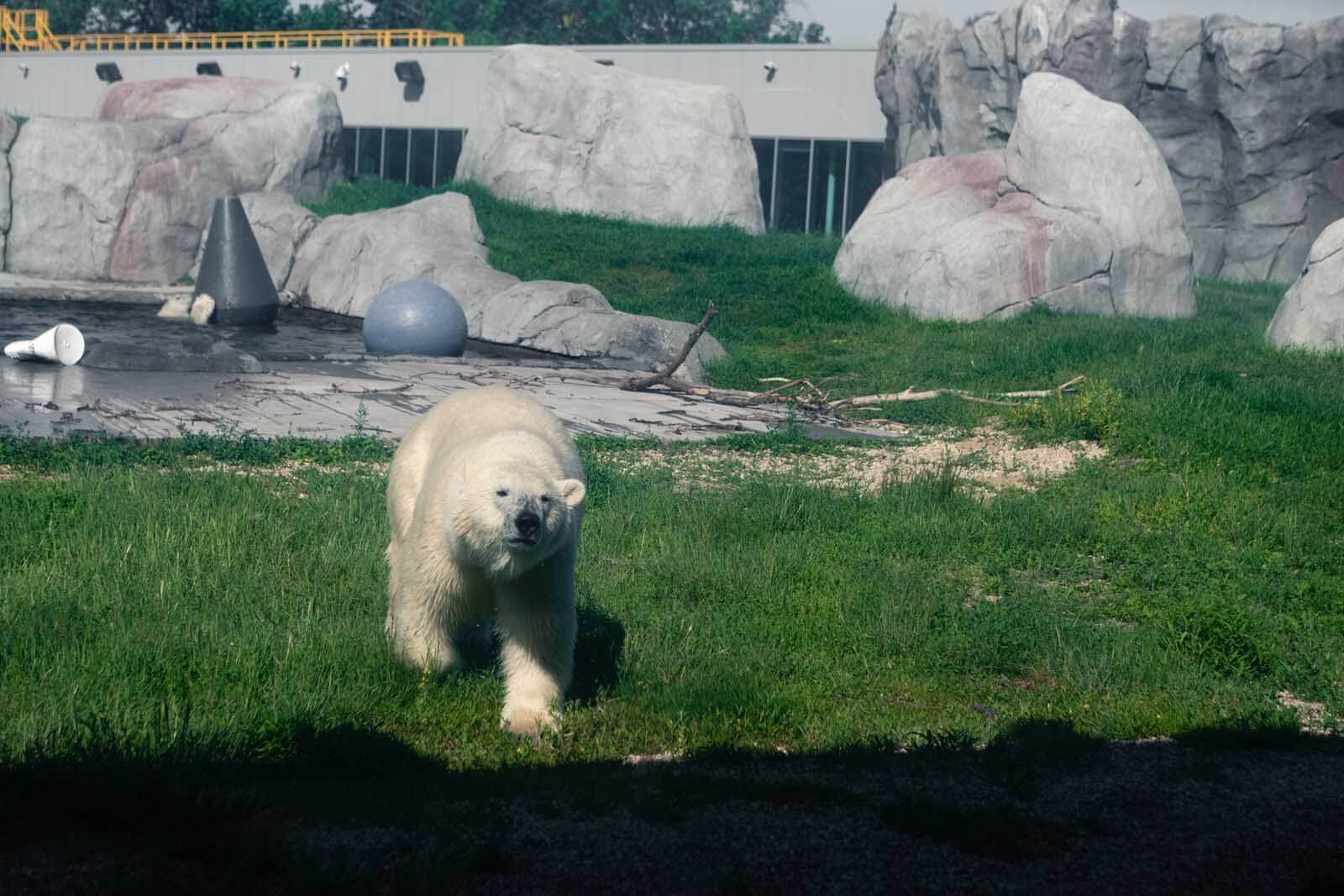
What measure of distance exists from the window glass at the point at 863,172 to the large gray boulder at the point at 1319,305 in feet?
48.4

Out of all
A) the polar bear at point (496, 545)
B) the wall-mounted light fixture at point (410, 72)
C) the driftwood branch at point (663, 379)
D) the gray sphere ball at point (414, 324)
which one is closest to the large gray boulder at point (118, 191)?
the gray sphere ball at point (414, 324)

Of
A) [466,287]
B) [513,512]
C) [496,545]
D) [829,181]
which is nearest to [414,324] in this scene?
[466,287]

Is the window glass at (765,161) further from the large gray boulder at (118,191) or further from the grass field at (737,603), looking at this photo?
the grass field at (737,603)

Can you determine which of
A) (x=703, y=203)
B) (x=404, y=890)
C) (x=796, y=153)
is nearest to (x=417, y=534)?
(x=404, y=890)

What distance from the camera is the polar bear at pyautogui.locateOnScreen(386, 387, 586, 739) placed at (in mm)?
4211

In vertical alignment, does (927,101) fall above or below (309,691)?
above

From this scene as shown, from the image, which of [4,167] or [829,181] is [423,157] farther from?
[4,167]

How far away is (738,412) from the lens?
11797mm

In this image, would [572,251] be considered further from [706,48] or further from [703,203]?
[706,48]

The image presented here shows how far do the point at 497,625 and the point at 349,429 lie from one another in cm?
528

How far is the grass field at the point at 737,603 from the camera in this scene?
445 cm

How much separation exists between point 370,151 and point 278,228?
13967mm

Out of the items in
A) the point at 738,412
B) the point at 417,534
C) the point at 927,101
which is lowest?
the point at 738,412

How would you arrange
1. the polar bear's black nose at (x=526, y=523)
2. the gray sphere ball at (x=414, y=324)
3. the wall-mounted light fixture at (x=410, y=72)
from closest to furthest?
the polar bear's black nose at (x=526, y=523), the gray sphere ball at (x=414, y=324), the wall-mounted light fixture at (x=410, y=72)
